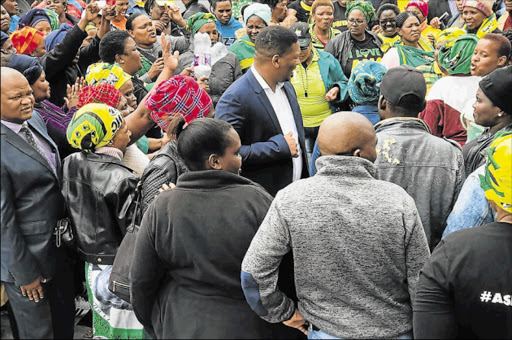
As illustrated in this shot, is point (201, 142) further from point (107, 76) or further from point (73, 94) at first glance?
point (73, 94)

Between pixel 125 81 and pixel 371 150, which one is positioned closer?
pixel 371 150

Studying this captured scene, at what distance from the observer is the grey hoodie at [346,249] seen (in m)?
2.30

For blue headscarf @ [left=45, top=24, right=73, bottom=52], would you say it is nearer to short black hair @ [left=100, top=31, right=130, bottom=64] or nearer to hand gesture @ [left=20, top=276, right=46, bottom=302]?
short black hair @ [left=100, top=31, right=130, bottom=64]

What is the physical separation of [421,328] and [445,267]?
254 millimetres

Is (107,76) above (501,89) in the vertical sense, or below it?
below

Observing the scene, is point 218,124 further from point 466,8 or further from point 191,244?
point 466,8

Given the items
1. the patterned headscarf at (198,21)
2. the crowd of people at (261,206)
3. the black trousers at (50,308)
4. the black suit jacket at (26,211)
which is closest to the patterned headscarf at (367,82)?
the crowd of people at (261,206)

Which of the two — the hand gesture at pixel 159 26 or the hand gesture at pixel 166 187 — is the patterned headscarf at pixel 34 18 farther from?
the hand gesture at pixel 166 187

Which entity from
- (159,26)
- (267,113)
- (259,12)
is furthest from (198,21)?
(267,113)

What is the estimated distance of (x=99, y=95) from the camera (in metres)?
3.81

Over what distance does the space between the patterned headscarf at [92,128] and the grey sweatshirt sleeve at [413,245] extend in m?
1.76

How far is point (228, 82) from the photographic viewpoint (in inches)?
223

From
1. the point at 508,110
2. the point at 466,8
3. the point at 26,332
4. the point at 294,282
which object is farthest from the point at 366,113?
the point at 466,8

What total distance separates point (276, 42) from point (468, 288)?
92.1 inches
